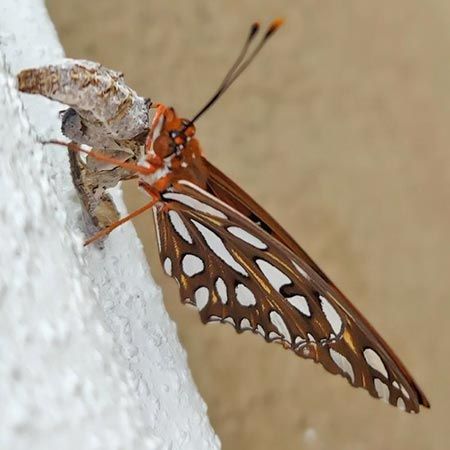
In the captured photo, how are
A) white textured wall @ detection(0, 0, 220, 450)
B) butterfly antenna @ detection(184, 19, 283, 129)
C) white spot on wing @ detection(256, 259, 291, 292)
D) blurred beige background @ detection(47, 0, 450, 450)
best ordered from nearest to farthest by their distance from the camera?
white textured wall @ detection(0, 0, 220, 450)
butterfly antenna @ detection(184, 19, 283, 129)
white spot on wing @ detection(256, 259, 291, 292)
blurred beige background @ detection(47, 0, 450, 450)

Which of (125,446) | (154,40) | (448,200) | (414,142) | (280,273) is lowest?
(125,446)

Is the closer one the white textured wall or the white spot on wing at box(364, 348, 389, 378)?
the white textured wall

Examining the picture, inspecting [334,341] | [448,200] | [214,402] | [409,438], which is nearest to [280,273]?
[334,341]

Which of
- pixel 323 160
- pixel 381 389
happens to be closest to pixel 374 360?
pixel 381 389

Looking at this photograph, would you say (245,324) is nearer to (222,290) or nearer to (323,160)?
(222,290)

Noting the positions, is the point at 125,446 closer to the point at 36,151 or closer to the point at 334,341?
the point at 36,151

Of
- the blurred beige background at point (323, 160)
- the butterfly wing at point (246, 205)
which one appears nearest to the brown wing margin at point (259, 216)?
the butterfly wing at point (246, 205)

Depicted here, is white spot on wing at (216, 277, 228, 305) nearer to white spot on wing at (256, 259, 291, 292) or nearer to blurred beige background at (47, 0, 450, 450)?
white spot on wing at (256, 259, 291, 292)

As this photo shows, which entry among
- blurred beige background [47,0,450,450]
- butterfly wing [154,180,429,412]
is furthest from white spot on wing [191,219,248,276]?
blurred beige background [47,0,450,450]
